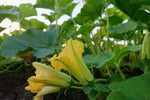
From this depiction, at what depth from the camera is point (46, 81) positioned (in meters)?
0.80

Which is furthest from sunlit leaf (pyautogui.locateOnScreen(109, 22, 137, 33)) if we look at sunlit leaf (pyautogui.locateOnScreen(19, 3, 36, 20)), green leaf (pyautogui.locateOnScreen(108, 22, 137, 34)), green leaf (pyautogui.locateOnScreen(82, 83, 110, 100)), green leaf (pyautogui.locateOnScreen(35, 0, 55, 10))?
sunlit leaf (pyautogui.locateOnScreen(19, 3, 36, 20))

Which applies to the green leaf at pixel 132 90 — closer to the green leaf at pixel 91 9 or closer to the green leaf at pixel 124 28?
the green leaf at pixel 124 28

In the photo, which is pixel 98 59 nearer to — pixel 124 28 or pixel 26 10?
pixel 124 28

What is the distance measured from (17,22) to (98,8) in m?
0.79

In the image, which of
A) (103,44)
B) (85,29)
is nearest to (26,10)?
(103,44)

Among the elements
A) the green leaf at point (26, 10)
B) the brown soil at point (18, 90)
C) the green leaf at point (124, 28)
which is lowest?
the brown soil at point (18, 90)

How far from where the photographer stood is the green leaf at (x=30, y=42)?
138 centimetres

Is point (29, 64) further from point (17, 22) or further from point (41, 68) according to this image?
point (41, 68)

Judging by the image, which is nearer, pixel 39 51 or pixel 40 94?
pixel 40 94

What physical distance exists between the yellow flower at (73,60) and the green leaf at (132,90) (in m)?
0.10

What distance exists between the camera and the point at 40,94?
81 centimetres

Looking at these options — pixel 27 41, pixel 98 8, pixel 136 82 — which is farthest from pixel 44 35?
pixel 136 82

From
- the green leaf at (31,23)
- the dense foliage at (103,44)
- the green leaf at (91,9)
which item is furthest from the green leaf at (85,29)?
the green leaf at (31,23)

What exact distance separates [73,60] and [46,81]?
0.37 feet
